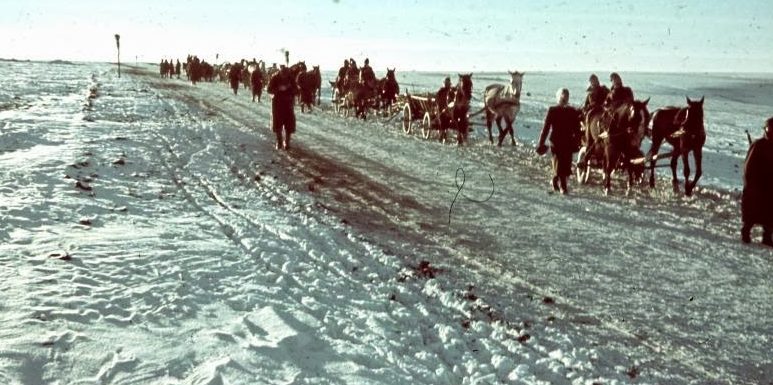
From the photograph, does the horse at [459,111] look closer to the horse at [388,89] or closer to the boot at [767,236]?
the horse at [388,89]

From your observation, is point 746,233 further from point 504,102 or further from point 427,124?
point 427,124

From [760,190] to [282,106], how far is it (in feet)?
34.3

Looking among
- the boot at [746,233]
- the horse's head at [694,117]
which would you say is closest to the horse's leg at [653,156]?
the horse's head at [694,117]

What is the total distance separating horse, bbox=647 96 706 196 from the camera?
11.7 meters

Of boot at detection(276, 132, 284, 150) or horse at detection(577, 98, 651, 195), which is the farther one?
boot at detection(276, 132, 284, 150)

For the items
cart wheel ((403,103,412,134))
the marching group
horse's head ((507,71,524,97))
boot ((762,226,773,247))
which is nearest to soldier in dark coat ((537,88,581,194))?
the marching group

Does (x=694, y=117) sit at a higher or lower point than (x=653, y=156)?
higher

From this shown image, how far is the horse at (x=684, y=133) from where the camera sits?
11.7m

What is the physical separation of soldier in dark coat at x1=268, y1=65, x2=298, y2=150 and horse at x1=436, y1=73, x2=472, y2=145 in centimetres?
498

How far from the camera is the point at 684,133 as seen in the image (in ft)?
38.7

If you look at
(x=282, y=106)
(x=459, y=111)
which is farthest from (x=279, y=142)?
(x=459, y=111)

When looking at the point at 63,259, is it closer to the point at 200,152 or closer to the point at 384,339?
the point at 384,339

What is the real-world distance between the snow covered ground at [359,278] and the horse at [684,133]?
0.54m

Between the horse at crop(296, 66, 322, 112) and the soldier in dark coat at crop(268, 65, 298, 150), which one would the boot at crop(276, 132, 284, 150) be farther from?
the horse at crop(296, 66, 322, 112)
